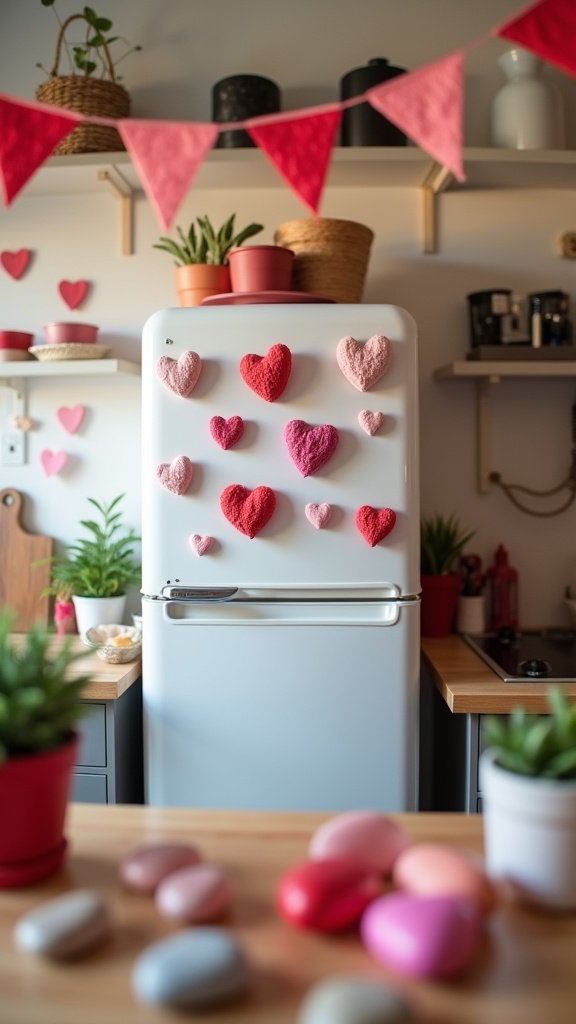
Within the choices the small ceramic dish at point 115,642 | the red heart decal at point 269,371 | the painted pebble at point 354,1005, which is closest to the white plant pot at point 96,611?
the small ceramic dish at point 115,642

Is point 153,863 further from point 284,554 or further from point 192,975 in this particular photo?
point 284,554

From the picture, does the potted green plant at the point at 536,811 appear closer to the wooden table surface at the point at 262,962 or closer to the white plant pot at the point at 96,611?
the wooden table surface at the point at 262,962

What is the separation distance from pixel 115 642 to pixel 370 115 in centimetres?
159

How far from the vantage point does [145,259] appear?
2.51 metres

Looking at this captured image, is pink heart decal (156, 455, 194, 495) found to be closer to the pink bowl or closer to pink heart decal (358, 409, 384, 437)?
pink heart decal (358, 409, 384, 437)

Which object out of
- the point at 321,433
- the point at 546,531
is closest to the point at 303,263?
the point at 321,433

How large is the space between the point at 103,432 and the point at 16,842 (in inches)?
72.7

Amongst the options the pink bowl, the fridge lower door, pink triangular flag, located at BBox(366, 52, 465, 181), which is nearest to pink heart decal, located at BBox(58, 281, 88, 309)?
the pink bowl

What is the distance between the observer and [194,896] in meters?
0.74

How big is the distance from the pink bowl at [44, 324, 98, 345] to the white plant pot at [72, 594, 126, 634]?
0.73 m

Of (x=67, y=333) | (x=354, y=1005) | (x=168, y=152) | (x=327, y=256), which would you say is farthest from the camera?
(x=67, y=333)

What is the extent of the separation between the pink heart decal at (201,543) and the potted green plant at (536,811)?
1142mm

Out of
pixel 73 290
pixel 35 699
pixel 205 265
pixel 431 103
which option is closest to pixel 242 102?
pixel 205 265

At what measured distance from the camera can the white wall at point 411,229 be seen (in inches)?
96.6
